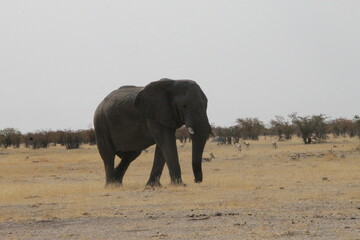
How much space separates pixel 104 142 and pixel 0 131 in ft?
249

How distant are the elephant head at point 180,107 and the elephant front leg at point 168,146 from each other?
198mm

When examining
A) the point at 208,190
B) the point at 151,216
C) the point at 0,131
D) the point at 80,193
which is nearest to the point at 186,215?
the point at 151,216

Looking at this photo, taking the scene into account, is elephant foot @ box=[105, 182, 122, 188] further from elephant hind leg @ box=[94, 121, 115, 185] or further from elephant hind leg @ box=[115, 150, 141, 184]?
elephant hind leg @ box=[115, 150, 141, 184]

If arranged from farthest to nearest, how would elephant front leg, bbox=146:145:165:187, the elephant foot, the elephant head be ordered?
the elephant foot → elephant front leg, bbox=146:145:165:187 → the elephant head

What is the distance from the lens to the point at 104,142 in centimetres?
2044

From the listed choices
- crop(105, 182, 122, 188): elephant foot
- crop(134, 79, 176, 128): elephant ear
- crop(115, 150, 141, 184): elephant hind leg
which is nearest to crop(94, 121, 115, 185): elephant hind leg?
crop(105, 182, 122, 188): elephant foot

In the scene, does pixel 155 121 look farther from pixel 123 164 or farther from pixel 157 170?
pixel 123 164

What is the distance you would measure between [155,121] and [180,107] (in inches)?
38.2

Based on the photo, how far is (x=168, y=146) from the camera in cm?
1820

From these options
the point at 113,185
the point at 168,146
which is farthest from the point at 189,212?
the point at 113,185

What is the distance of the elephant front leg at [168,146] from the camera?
1820 centimetres

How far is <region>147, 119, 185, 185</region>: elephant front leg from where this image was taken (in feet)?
59.7

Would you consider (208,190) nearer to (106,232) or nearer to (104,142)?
(104,142)

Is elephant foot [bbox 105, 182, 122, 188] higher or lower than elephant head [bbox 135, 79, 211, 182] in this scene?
lower
